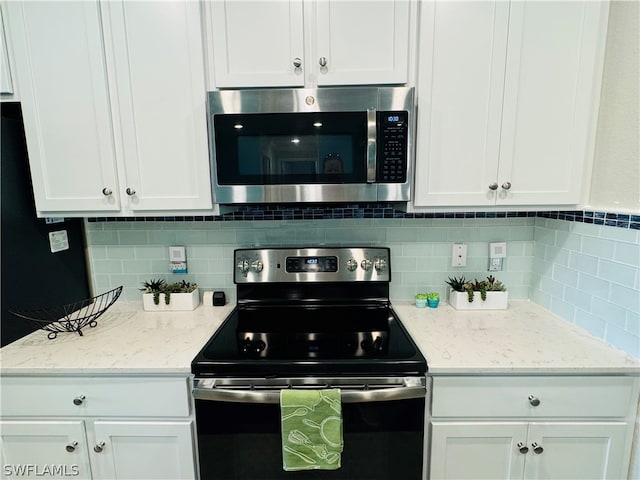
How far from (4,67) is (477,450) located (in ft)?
7.63

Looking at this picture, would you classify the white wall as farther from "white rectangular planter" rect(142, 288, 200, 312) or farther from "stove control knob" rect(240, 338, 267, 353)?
"white rectangular planter" rect(142, 288, 200, 312)

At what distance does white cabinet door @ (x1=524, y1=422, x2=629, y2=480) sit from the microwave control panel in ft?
3.42

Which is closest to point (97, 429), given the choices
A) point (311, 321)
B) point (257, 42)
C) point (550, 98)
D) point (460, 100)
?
point (311, 321)

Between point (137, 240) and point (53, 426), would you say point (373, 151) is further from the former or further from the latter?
point (53, 426)

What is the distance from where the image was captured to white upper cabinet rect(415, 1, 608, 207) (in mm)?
1222

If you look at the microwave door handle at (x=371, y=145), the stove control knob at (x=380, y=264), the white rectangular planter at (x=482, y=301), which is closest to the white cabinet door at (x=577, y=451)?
the white rectangular planter at (x=482, y=301)

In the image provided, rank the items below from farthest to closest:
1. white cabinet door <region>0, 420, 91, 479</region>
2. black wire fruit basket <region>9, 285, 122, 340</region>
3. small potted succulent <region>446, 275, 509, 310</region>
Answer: small potted succulent <region>446, 275, 509, 310</region>, black wire fruit basket <region>9, 285, 122, 340</region>, white cabinet door <region>0, 420, 91, 479</region>

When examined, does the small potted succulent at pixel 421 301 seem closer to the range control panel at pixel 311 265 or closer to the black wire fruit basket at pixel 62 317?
the range control panel at pixel 311 265

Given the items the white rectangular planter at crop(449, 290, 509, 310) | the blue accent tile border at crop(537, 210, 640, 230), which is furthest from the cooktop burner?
the blue accent tile border at crop(537, 210, 640, 230)

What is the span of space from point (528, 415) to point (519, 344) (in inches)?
9.7

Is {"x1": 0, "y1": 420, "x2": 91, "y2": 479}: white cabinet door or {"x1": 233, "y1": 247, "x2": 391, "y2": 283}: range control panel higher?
{"x1": 233, "y1": 247, "x2": 391, "y2": 283}: range control panel

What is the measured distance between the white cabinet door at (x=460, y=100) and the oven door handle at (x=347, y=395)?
2.40 feet

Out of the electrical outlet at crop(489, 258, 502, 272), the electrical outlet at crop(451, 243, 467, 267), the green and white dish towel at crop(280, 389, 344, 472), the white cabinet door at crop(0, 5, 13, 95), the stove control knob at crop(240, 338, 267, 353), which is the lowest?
the green and white dish towel at crop(280, 389, 344, 472)

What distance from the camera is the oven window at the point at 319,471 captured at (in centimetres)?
113
